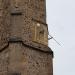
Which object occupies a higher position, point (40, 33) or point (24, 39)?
point (40, 33)

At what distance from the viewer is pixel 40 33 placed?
20.4 metres

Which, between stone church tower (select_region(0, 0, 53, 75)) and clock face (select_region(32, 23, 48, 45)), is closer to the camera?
stone church tower (select_region(0, 0, 53, 75))

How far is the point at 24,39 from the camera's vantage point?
19.4m

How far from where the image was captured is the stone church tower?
1822cm

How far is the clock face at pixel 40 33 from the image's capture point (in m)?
20.1

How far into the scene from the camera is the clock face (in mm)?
20070

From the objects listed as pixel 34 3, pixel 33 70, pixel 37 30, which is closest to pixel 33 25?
pixel 37 30

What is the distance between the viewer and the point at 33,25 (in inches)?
803

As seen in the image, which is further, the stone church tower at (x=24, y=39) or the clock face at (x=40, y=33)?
the clock face at (x=40, y=33)

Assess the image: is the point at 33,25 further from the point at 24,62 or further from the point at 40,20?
the point at 24,62

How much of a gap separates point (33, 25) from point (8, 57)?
9.65ft

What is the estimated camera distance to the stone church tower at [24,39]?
18219 millimetres

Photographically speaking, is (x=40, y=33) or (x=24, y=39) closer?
(x=24, y=39)

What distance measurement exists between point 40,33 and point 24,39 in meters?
1.41
